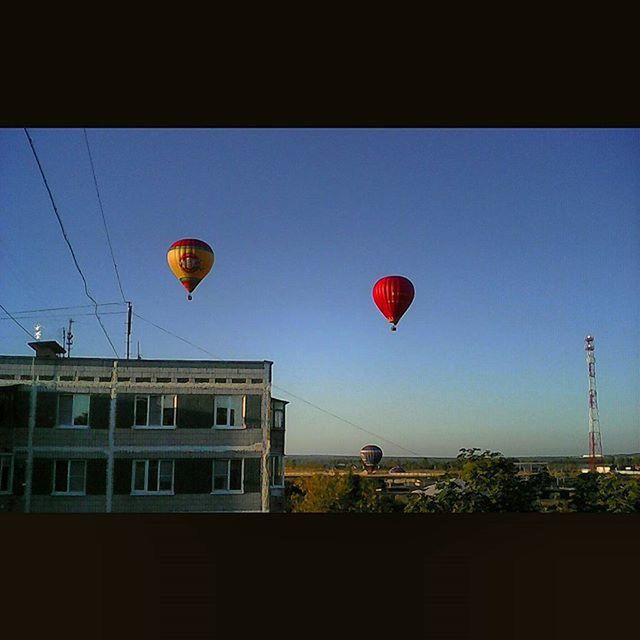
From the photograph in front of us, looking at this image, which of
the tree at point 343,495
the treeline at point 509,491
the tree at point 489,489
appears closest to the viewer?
the treeline at point 509,491

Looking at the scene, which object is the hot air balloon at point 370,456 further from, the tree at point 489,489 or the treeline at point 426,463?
the tree at point 489,489

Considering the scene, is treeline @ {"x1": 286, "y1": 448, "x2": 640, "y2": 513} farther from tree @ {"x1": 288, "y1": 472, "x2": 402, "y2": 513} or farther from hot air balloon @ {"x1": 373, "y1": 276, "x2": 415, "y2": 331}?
hot air balloon @ {"x1": 373, "y1": 276, "x2": 415, "y2": 331}

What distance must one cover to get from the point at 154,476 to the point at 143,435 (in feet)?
2.25

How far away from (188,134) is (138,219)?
87.9 inches

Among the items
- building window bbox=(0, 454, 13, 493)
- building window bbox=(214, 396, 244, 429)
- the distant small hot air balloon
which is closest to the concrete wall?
building window bbox=(214, 396, 244, 429)

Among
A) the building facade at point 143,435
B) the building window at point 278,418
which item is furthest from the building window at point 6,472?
the building window at point 278,418

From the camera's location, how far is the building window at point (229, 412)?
40.2 ft

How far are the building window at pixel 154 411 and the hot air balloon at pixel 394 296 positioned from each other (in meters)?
4.60

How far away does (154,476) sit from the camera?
483 inches

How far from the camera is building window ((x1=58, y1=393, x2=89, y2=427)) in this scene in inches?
484

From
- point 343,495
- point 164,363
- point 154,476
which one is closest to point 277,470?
point 154,476

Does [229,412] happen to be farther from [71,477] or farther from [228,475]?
[71,477]

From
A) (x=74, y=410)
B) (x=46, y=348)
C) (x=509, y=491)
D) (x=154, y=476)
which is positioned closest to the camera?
(x=509, y=491)
